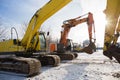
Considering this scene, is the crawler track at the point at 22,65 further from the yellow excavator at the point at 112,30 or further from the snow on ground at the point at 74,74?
the yellow excavator at the point at 112,30

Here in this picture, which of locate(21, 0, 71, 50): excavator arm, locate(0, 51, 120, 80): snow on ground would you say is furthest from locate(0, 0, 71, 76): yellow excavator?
locate(0, 51, 120, 80): snow on ground

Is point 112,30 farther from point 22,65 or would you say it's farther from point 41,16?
point 41,16

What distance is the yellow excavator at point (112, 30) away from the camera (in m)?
6.02

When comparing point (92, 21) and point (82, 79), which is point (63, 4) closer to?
point (82, 79)

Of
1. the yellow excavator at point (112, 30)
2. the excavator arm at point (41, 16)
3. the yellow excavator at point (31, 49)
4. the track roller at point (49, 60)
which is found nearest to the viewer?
the yellow excavator at point (112, 30)

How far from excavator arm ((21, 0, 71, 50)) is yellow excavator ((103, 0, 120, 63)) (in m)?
3.22

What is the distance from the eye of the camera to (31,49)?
35.5 ft

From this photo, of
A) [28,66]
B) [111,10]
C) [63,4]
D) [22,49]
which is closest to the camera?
[111,10]

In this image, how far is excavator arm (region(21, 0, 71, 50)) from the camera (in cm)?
937

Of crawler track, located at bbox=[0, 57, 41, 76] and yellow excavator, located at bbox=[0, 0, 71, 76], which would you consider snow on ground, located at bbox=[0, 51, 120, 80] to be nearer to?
crawler track, located at bbox=[0, 57, 41, 76]

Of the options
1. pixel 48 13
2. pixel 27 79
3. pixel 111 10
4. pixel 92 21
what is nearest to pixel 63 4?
pixel 48 13

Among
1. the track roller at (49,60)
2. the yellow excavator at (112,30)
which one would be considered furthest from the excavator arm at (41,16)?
the yellow excavator at (112,30)

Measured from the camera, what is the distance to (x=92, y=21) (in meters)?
14.5

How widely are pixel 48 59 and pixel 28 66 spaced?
354 centimetres
